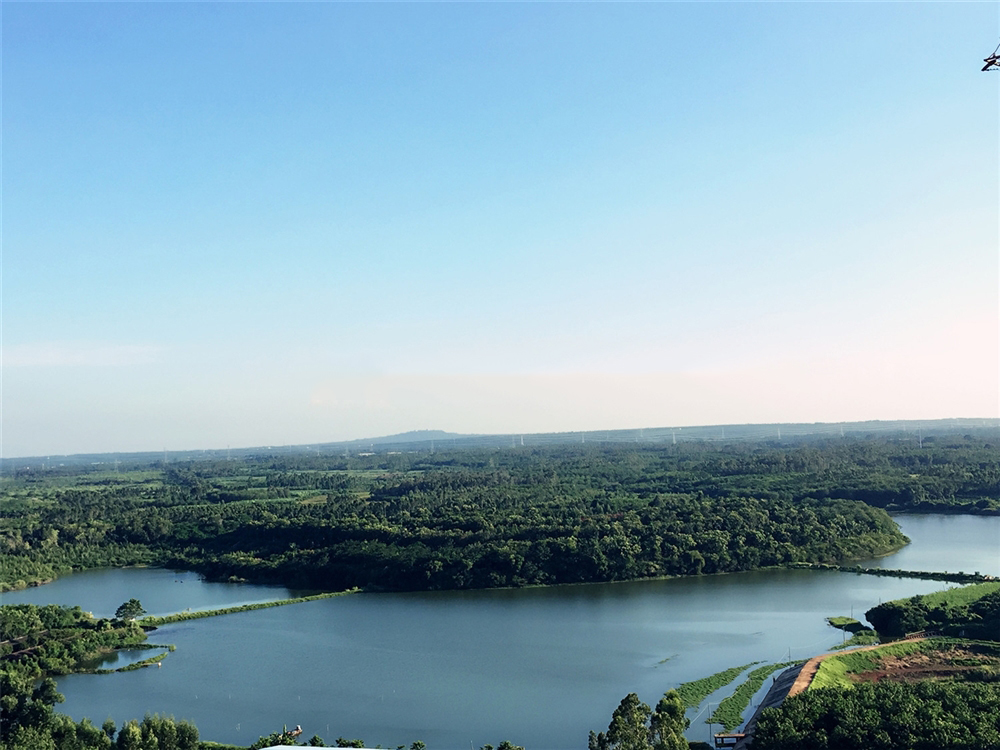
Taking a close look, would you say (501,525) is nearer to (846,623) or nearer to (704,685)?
(846,623)

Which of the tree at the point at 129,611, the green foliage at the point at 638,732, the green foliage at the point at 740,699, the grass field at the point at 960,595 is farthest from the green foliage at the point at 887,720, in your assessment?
the tree at the point at 129,611

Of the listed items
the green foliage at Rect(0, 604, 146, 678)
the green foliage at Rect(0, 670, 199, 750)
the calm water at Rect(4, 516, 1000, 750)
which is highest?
the green foliage at Rect(0, 670, 199, 750)

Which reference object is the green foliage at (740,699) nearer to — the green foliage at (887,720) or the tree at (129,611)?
the green foliage at (887,720)

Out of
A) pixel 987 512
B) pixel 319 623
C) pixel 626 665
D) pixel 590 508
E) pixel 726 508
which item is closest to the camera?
pixel 626 665

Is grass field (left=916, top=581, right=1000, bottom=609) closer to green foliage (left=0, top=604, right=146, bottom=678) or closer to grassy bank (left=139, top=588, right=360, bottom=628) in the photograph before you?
grassy bank (left=139, top=588, right=360, bottom=628)

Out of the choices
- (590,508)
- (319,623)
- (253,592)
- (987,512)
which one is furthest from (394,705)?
(987,512)

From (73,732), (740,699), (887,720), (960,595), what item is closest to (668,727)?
(887,720)

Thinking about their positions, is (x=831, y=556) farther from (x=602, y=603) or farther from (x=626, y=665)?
(x=626, y=665)

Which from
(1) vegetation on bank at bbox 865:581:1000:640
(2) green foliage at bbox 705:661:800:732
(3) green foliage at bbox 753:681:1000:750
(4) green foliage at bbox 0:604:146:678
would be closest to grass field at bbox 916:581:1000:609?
(1) vegetation on bank at bbox 865:581:1000:640
